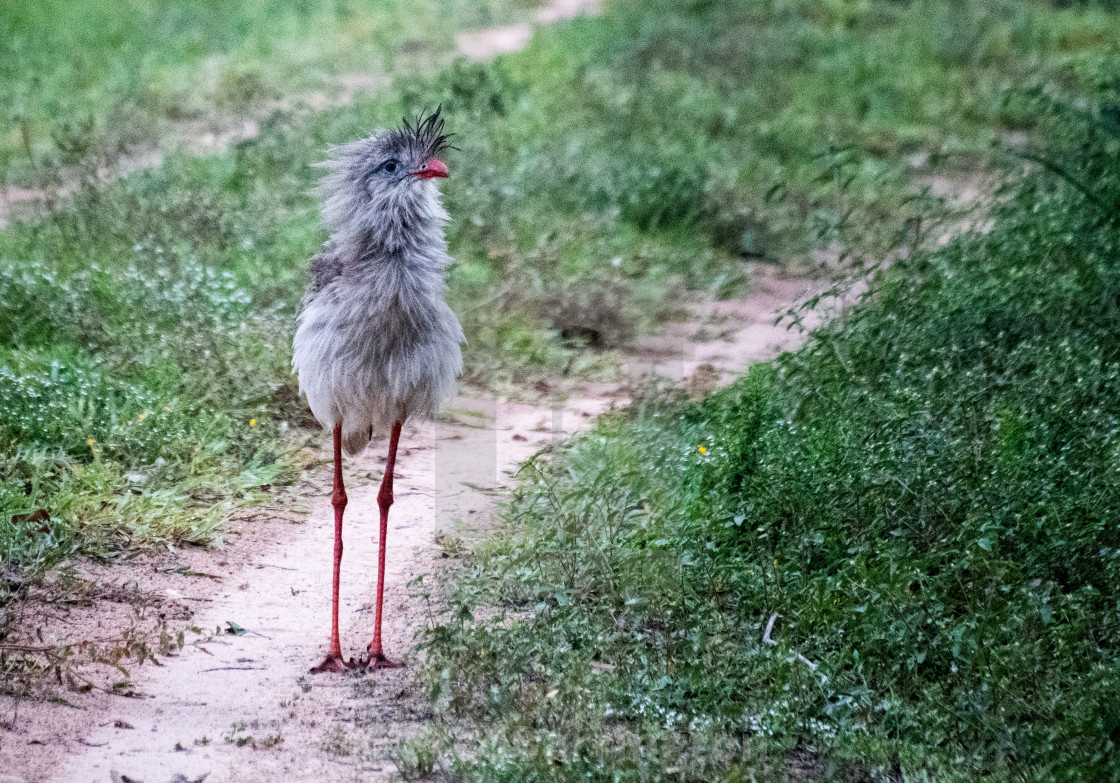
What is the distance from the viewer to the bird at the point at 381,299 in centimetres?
462

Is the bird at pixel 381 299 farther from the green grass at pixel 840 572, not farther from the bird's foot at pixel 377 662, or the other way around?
the green grass at pixel 840 572

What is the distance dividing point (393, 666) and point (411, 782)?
93cm

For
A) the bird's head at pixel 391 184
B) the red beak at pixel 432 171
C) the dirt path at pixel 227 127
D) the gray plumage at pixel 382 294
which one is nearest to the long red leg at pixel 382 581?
the gray plumage at pixel 382 294

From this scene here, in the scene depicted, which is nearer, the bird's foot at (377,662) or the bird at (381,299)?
the bird's foot at (377,662)

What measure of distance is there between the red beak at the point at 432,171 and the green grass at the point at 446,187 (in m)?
1.93

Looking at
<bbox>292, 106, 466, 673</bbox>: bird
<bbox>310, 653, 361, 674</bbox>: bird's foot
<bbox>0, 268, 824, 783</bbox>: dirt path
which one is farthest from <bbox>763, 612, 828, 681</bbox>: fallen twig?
<bbox>310, 653, 361, 674</bbox>: bird's foot

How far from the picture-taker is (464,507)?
598 centimetres

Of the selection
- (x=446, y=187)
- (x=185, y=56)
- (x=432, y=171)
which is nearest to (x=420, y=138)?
(x=432, y=171)

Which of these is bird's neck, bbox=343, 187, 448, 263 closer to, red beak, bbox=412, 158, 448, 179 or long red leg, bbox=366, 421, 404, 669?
red beak, bbox=412, 158, 448, 179

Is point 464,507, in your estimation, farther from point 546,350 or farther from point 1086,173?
point 1086,173

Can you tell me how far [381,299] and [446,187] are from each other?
4405mm

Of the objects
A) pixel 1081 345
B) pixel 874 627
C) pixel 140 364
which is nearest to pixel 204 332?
pixel 140 364

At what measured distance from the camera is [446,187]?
348 inches

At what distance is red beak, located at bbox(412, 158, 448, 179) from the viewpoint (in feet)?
15.3
